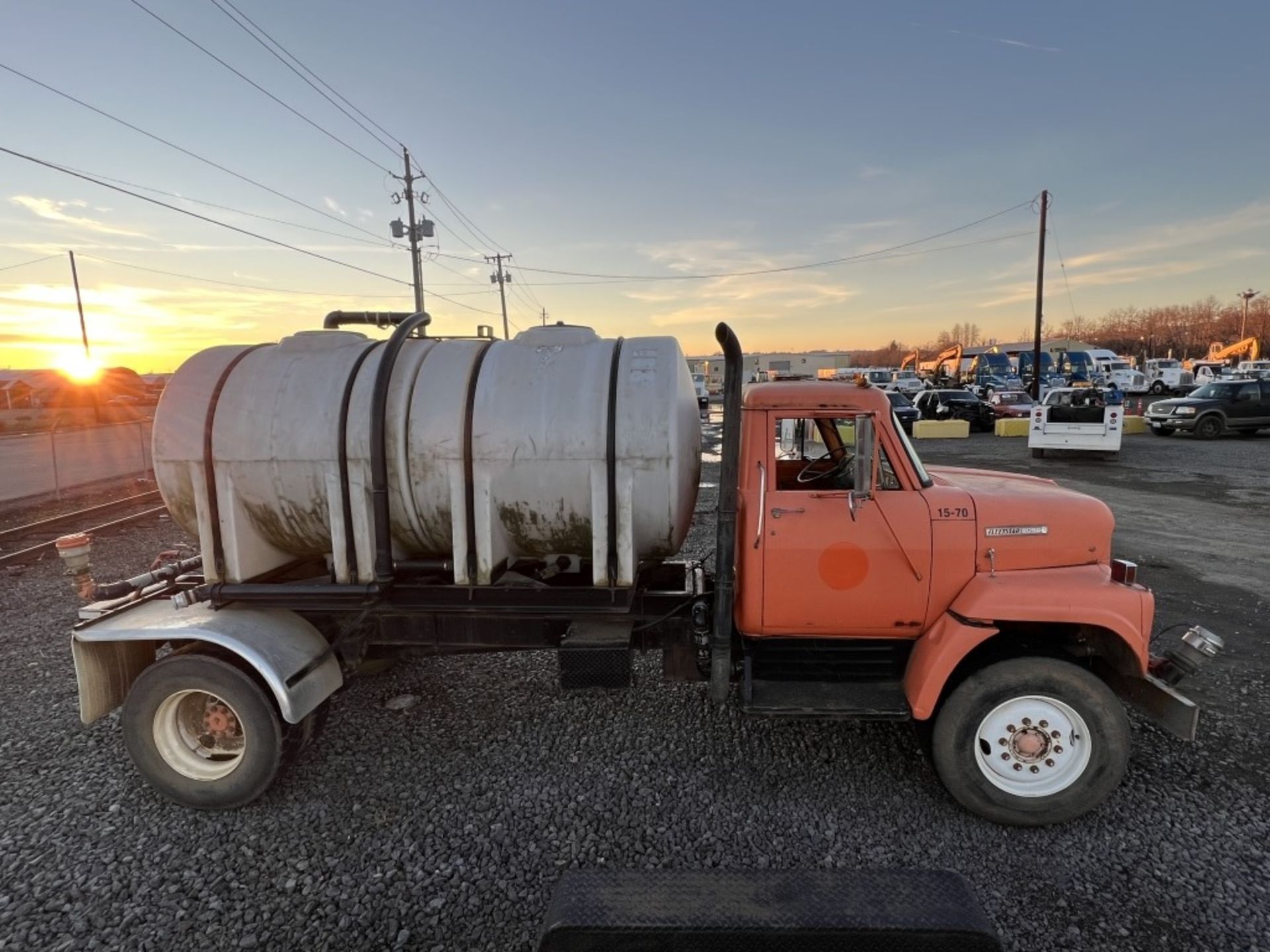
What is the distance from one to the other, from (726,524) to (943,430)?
76.3ft

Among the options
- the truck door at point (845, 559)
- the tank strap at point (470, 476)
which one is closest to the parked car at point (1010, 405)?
the truck door at point (845, 559)

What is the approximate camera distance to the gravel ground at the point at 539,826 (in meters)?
2.99

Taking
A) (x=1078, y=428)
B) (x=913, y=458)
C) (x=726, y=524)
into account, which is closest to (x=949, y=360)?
(x=1078, y=428)

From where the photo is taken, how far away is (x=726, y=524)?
368 cm

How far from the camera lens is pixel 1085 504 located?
151 inches

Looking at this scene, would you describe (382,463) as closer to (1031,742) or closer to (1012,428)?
(1031,742)

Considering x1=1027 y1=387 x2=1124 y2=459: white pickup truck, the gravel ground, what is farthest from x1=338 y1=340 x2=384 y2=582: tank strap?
x1=1027 y1=387 x2=1124 y2=459: white pickup truck

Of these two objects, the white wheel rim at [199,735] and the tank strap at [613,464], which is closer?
the tank strap at [613,464]

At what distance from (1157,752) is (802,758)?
7.55 feet

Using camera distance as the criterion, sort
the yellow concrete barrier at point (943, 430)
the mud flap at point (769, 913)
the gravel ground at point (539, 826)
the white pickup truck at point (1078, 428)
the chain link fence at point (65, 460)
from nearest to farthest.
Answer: the mud flap at point (769, 913) < the gravel ground at point (539, 826) < the chain link fence at point (65, 460) < the white pickup truck at point (1078, 428) < the yellow concrete barrier at point (943, 430)

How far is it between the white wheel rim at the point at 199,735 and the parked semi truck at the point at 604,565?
0.01m

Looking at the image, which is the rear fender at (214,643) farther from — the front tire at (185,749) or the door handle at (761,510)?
the door handle at (761,510)

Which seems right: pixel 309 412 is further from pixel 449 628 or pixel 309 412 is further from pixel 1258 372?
pixel 1258 372

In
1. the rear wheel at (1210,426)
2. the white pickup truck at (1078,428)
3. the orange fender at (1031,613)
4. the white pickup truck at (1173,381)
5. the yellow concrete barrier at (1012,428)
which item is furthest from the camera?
the white pickup truck at (1173,381)
